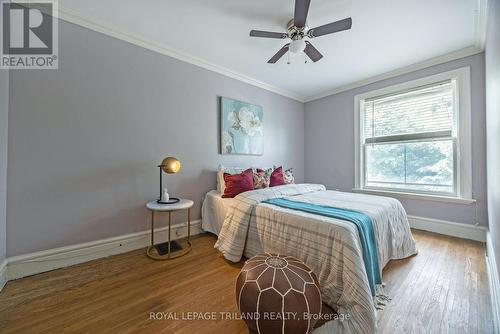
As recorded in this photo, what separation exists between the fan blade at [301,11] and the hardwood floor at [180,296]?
2.31 meters

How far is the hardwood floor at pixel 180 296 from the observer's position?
47.3 inches

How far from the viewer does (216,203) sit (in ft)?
8.46

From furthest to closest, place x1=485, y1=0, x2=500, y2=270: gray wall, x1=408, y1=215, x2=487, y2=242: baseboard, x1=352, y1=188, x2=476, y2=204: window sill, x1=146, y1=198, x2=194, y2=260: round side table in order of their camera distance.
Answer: x1=352, y1=188, x2=476, y2=204: window sill < x1=408, y1=215, x2=487, y2=242: baseboard < x1=146, y1=198, x2=194, y2=260: round side table < x1=485, y1=0, x2=500, y2=270: gray wall

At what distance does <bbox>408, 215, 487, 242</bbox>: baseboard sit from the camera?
2.41 metres

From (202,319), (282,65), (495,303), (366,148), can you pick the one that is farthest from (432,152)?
(202,319)

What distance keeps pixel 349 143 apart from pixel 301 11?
2705 millimetres

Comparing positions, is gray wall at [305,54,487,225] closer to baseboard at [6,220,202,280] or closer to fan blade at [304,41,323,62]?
fan blade at [304,41,323,62]

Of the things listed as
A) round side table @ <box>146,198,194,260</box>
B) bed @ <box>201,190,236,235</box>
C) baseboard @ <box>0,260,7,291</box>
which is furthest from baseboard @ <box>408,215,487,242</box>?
baseboard @ <box>0,260,7,291</box>

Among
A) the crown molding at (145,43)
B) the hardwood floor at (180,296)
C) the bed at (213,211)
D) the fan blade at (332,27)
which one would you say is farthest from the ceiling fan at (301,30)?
the hardwood floor at (180,296)

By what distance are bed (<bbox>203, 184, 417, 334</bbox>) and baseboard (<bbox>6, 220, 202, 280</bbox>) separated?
35.5 inches

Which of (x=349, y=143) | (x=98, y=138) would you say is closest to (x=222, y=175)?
(x=98, y=138)

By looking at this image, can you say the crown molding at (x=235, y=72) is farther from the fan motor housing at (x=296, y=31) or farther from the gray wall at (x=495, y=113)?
the fan motor housing at (x=296, y=31)

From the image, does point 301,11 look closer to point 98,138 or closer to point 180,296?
point 98,138

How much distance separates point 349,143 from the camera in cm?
370
